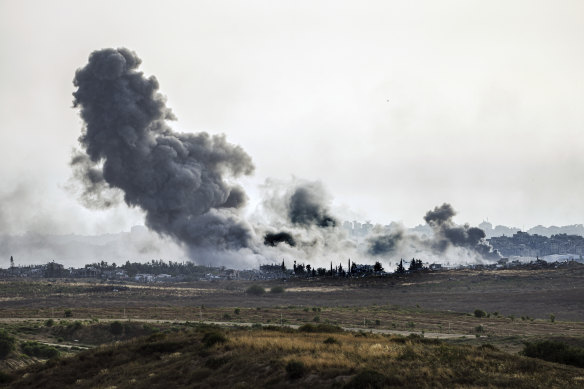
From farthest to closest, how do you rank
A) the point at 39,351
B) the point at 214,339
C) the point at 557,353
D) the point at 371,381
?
the point at 39,351, the point at 214,339, the point at 557,353, the point at 371,381

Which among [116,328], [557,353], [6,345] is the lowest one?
[116,328]

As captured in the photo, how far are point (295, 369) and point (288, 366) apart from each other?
1.92 ft

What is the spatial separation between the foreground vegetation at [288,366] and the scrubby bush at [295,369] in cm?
5

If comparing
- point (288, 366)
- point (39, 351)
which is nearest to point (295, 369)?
point (288, 366)

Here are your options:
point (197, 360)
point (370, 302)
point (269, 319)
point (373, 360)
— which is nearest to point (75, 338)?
point (269, 319)

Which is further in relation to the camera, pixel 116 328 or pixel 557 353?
pixel 116 328

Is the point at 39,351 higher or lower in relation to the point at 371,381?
lower

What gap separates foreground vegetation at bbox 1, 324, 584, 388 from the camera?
969 inches

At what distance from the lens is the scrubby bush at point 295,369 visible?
86.4ft

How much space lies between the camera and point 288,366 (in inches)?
1064

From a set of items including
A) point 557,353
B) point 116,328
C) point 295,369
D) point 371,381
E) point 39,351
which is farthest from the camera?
point 116,328

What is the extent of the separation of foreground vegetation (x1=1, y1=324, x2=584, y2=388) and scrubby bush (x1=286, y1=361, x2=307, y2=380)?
49 millimetres

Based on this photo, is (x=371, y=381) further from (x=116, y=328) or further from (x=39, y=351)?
(x=116, y=328)

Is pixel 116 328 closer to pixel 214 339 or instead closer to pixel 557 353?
pixel 214 339
